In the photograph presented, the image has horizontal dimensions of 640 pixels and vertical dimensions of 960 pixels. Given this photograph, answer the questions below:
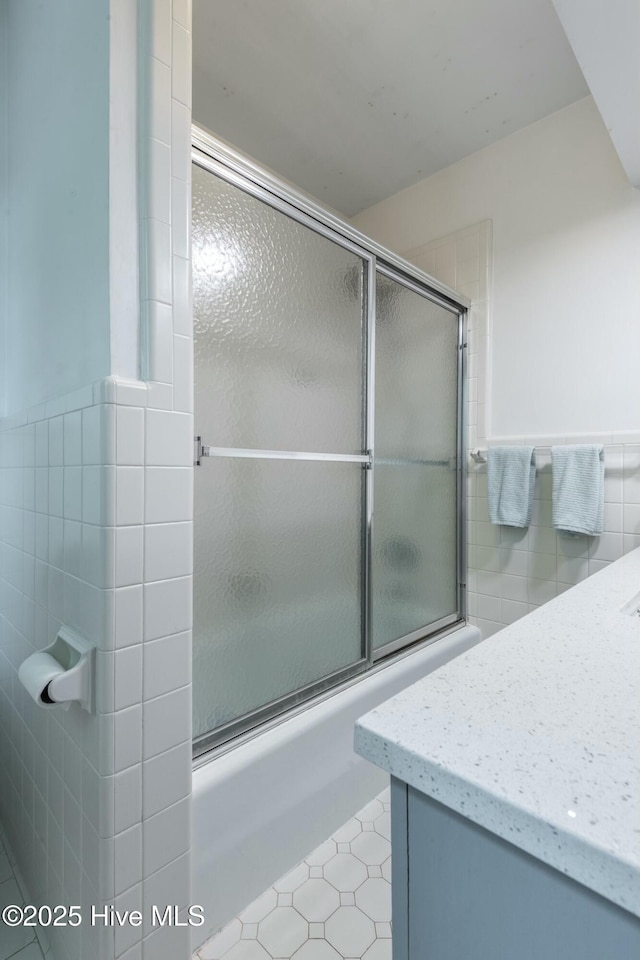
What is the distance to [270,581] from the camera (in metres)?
1.24

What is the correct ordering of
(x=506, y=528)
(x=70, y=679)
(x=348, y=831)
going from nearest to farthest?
1. (x=70, y=679)
2. (x=348, y=831)
3. (x=506, y=528)

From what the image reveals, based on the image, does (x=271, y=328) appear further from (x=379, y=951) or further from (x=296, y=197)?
(x=379, y=951)

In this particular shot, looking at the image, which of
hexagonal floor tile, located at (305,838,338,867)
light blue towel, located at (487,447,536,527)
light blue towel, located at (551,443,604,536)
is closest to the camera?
hexagonal floor tile, located at (305,838,338,867)

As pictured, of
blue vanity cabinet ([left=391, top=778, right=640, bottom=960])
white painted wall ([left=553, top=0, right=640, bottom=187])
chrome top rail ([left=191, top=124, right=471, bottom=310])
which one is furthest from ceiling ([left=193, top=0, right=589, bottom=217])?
blue vanity cabinet ([left=391, top=778, right=640, bottom=960])

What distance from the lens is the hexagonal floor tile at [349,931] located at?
Answer: 3.14ft

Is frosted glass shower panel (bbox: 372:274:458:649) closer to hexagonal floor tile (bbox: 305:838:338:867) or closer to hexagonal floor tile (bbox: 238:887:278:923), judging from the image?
hexagonal floor tile (bbox: 305:838:338:867)

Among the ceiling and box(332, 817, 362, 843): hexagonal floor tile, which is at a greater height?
the ceiling

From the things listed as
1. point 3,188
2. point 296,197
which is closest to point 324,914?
point 296,197

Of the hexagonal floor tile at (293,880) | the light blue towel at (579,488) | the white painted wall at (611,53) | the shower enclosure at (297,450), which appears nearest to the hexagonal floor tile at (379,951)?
the hexagonal floor tile at (293,880)

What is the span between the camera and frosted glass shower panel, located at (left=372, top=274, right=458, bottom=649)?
162cm

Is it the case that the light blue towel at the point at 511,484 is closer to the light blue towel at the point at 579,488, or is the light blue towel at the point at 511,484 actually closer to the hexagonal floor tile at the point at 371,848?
the light blue towel at the point at 579,488

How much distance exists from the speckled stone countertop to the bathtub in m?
0.74

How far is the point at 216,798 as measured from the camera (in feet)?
3.25

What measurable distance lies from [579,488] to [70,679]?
5.30 feet
